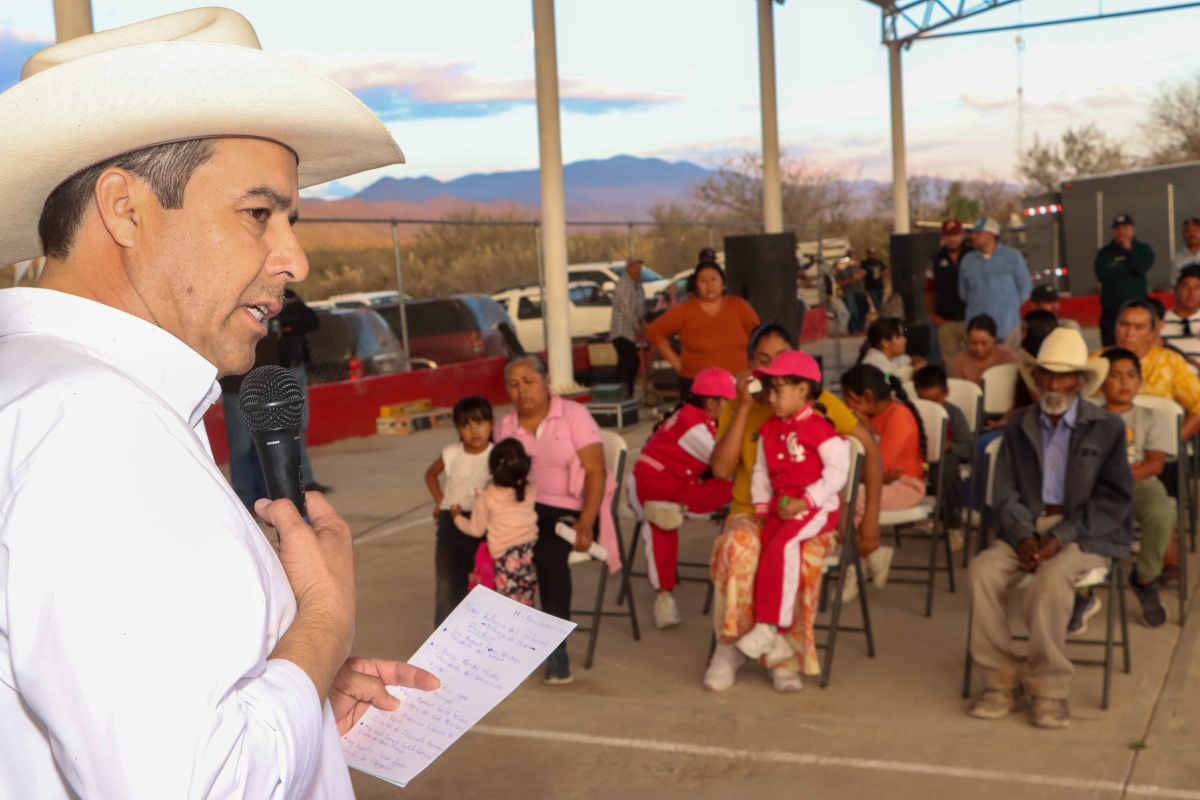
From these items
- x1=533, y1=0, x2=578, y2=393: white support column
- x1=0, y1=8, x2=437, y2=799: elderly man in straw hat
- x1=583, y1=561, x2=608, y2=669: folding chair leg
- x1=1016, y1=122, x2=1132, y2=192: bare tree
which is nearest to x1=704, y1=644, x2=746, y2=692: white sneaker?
x1=583, y1=561, x2=608, y2=669: folding chair leg

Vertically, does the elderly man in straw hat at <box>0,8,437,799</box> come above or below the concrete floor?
above

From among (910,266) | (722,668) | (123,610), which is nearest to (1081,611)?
(722,668)

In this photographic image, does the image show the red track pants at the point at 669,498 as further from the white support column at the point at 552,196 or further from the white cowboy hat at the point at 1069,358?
the white support column at the point at 552,196

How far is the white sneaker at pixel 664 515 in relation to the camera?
5852 millimetres

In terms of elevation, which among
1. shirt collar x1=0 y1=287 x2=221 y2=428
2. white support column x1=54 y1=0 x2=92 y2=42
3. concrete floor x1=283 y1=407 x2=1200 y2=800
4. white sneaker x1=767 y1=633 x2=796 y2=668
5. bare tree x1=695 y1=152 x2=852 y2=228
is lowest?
concrete floor x1=283 y1=407 x2=1200 y2=800

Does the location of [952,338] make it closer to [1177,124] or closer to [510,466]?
[510,466]

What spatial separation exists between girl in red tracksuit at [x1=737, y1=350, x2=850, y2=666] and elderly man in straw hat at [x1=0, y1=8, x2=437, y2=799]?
346 cm

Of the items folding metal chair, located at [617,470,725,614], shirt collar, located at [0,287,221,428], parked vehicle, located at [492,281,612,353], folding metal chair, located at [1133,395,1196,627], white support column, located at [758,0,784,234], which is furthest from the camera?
parked vehicle, located at [492,281,612,353]

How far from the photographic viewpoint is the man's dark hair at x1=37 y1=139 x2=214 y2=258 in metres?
1.24

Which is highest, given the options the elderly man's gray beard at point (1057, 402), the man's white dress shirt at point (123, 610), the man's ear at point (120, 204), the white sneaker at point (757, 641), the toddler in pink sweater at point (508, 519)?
the man's ear at point (120, 204)

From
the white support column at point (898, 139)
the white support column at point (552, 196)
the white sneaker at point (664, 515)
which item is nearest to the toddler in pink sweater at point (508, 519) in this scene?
the white sneaker at point (664, 515)

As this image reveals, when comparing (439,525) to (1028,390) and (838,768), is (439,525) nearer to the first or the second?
(838,768)

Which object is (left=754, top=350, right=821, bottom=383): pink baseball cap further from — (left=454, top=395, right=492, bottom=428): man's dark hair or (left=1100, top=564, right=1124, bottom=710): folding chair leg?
(left=1100, top=564, right=1124, bottom=710): folding chair leg

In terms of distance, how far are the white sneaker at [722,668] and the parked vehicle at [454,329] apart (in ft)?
30.5
